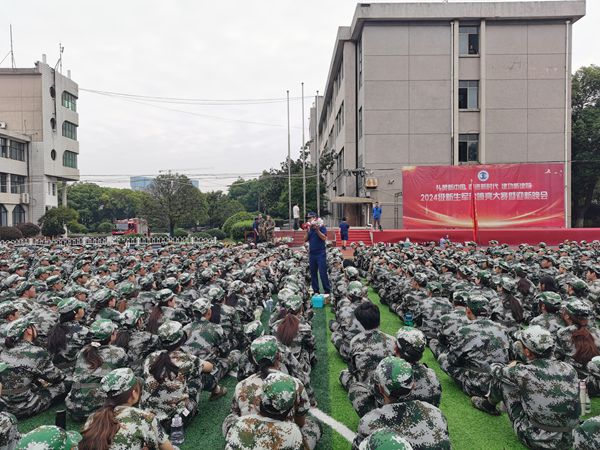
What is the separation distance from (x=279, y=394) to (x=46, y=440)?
1223mm

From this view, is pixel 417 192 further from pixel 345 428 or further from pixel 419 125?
pixel 345 428

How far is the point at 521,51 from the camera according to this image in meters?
29.0

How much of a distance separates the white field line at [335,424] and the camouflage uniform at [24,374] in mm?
2941

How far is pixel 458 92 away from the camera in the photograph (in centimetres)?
2939

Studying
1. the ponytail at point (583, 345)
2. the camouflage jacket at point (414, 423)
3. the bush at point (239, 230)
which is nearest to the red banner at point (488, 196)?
the bush at point (239, 230)

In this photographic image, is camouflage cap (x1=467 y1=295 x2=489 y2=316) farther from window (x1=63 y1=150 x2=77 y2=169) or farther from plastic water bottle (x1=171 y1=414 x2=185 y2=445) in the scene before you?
window (x1=63 y1=150 x2=77 y2=169)

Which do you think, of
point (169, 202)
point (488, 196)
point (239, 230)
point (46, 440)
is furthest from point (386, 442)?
point (169, 202)

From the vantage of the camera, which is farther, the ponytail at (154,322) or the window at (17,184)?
the window at (17,184)

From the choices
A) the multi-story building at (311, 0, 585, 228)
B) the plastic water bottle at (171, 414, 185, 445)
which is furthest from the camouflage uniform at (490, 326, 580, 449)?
the multi-story building at (311, 0, 585, 228)

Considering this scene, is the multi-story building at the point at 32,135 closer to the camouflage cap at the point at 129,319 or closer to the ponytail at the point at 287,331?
the camouflage cap at the point at 129,319

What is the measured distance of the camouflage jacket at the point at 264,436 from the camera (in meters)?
2.77

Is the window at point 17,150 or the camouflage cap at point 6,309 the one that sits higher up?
the window at point 17,150

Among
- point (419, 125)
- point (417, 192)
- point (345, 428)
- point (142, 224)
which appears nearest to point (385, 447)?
point (345, 428)

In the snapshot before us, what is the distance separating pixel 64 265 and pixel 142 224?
1411 inches
